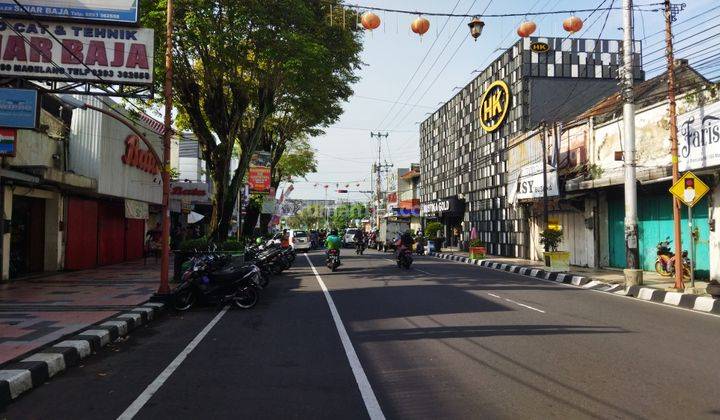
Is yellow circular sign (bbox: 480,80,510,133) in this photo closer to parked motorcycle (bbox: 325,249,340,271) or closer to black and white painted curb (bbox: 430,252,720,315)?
black and white painted curb (bbox: 430,252,720,315)

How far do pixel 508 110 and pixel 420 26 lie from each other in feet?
67.0

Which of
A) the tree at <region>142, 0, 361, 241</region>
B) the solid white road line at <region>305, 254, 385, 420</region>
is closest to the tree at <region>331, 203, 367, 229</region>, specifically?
the tree at <region>142, 0, 361, 241</region>

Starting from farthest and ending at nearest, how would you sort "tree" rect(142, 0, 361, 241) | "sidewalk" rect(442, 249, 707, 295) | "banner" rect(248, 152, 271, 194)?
1. "banner" rect(248, 152, 271, 194)
2. "tree" rect(142, 0, 361, 241)
3. "sidewalk" rect(442, 249, 707, 295)

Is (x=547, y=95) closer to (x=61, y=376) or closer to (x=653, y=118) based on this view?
(x=653, y=118)

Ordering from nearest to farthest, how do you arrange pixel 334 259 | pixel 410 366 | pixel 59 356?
pixel 410 366 → pixel 59 356 → pixel 334 259

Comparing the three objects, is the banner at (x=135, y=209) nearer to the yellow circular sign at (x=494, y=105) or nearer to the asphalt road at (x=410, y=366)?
the asphalt road at (x=410, y=366)

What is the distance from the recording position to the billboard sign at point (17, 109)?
11.6 m

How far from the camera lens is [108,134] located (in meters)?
19.3

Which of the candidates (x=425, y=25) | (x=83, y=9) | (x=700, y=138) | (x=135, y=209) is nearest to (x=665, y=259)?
(x=700, y=138)

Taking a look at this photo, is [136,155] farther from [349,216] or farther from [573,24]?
[349,216]

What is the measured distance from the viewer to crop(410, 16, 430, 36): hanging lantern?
12.1 m

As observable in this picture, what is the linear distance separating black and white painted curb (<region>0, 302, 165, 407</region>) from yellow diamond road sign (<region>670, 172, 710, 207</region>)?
42.1ft

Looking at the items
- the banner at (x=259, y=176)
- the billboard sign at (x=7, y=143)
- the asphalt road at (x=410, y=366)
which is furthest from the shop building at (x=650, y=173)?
the billboard sign at (x=7, y=143)

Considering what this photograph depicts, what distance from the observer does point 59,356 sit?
6605mm
